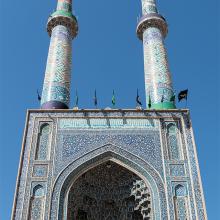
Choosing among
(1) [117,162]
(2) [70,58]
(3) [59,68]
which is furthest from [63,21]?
(1) [117,162]

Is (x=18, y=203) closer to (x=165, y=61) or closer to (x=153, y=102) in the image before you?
(x=153, y=102)

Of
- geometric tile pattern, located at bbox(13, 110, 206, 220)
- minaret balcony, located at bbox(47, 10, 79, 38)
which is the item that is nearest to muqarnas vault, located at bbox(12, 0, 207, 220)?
geometric tile pattern, located at bbox(13, 110, 206, 220)

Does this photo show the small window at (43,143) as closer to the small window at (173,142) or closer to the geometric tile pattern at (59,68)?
the geometric tile pattern at (59,68)

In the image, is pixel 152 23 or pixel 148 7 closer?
pixel 152 23

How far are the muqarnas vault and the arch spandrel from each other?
0.02m

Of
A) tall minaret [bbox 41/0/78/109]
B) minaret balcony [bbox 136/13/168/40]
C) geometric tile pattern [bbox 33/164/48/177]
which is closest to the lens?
geometric tile pattern [bbox 33/164/48/177]

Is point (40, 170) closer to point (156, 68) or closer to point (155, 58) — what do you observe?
point (156, 68)

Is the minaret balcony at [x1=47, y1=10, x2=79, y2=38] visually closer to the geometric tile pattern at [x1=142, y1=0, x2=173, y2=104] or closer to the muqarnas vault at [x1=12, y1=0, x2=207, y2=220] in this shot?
the geometric tile pattern at [x1=142, y1=0, x2=173, y2=104]

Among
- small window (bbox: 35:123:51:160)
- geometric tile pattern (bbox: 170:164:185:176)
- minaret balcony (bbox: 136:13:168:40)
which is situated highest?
minaret balcony (bbox: 136:13:168:40)

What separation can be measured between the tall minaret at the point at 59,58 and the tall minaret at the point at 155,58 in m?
1.81

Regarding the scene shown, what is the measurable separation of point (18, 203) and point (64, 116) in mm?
2047

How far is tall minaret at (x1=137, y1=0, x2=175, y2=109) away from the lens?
8805 millimetres

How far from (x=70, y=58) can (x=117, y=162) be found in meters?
3.25

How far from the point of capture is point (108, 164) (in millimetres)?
7691
